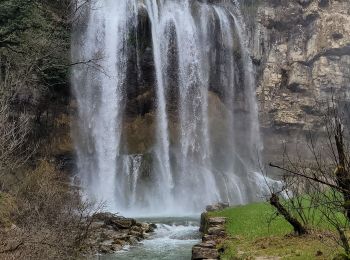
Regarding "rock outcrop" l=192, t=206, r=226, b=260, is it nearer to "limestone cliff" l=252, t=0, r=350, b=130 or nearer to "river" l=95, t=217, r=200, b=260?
"river" l=95, t=217, r=200, b=260

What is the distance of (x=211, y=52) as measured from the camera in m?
35.1

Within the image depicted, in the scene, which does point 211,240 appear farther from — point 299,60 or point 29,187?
point 299,60

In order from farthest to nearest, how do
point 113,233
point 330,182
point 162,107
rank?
1. point 162,107
2. point 113,233
3. point 330,182

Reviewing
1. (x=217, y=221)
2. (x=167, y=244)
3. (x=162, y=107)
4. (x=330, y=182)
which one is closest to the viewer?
(x=330, y=182)

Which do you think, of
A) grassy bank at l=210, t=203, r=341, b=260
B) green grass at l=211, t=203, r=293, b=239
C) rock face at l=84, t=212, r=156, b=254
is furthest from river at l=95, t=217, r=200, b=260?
grassy bank at l=210, t=203, r=341, b=260

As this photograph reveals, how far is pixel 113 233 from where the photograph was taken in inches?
659

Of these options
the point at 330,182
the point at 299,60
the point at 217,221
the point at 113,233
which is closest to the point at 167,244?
the point at 217,221

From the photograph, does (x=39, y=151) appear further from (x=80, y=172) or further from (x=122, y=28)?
(x=122, y=28)

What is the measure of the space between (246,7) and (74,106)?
17.7 m

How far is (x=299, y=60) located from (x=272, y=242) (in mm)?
30125

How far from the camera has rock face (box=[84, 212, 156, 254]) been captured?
1373 centimetres

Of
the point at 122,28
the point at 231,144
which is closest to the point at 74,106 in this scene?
the point at 122,28

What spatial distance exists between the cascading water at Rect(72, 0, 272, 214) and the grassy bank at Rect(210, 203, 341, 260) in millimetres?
13756

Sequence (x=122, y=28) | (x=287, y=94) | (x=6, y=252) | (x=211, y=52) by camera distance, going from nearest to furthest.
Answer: (x=6, y=252), (x=122, y=28), (x=211, y=52), (x=287, y=94)
